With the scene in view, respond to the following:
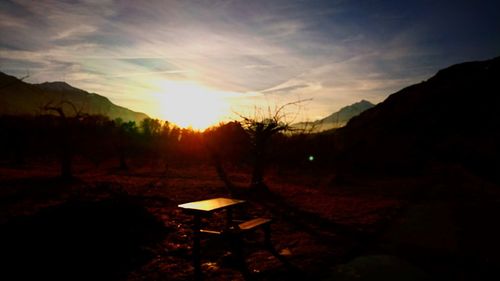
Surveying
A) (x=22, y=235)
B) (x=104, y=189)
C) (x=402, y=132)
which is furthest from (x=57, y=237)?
(x=402, y=132)

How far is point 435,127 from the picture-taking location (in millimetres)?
49375

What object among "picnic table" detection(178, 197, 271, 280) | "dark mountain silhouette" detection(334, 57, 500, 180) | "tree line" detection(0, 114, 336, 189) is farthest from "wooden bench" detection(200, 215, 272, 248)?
"dark mountain silhouette" detection(334, 57, 500, 180)

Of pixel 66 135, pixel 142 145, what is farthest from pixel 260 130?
pixel 142 145

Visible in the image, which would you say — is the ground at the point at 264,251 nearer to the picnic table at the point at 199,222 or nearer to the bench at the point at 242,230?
the picnic table at the point at 199,222

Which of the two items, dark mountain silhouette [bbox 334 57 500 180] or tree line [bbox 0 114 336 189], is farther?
dark mountain silhouette [bbox 334 57 500 180]

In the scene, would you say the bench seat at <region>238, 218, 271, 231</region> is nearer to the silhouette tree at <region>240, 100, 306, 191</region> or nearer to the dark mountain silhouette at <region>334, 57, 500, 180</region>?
the silhouette tree at <region>240, 100, 306, 191</region>

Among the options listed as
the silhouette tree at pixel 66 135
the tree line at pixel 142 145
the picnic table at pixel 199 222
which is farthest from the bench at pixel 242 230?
the silhouette tree at pixel 66 135

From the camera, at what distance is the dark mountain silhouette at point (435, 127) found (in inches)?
1540

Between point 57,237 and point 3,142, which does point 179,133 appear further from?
point 57,237

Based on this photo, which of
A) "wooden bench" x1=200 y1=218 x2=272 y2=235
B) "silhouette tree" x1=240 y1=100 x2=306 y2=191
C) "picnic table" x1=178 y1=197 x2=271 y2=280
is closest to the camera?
"picnic table" x1=178 y1=197 x2=271 y2=280

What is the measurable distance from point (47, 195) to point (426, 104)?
191ft

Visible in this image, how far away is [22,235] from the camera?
598cm

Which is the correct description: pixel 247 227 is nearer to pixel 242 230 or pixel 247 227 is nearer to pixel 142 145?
pixel 242 230

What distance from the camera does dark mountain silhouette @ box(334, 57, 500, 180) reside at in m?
39.1
